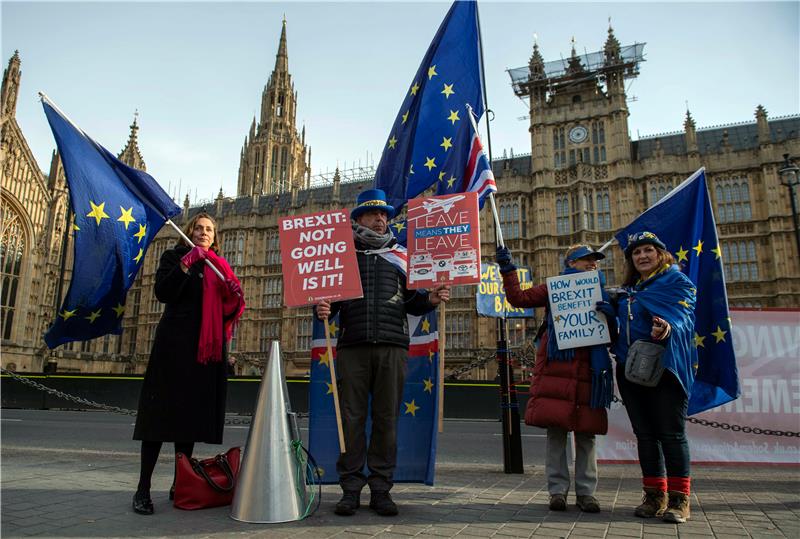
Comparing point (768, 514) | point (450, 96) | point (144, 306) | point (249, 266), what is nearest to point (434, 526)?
point (768, 514)

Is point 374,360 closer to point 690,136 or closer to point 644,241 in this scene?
point 644,241

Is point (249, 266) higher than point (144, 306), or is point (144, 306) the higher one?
point (249, 266)

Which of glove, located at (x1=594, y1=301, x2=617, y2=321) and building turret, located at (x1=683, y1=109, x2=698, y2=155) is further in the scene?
building turret, located at (x1=683, y1=109, x2=698, y2=155)

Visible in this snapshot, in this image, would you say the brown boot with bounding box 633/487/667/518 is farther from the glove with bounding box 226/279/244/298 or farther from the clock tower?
the clock tower

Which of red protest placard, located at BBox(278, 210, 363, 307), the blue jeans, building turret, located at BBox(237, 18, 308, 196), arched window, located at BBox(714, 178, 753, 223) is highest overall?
building turret, located at BBox(237, 18, 308, 196)

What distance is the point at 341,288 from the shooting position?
12.4 ft

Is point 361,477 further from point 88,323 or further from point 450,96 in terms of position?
point 450,96

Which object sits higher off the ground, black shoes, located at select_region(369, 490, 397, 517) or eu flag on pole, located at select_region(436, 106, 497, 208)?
eu flag on pole, located at select_region(436, 106, 497, 208)

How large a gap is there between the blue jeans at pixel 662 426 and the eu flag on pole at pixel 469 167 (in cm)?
216

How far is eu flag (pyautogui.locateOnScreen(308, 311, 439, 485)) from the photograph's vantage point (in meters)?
4.34

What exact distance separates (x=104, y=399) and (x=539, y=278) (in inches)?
778

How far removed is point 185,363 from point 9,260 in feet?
117

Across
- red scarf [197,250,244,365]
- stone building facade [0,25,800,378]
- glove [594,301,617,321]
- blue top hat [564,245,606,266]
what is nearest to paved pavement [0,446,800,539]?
red scarf [197,250,244,365]

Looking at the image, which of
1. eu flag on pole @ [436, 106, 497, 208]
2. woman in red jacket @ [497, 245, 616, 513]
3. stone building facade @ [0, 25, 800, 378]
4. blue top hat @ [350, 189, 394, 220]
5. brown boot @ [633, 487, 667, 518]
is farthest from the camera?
stone building facade @ [0, 25, 800, 378]
